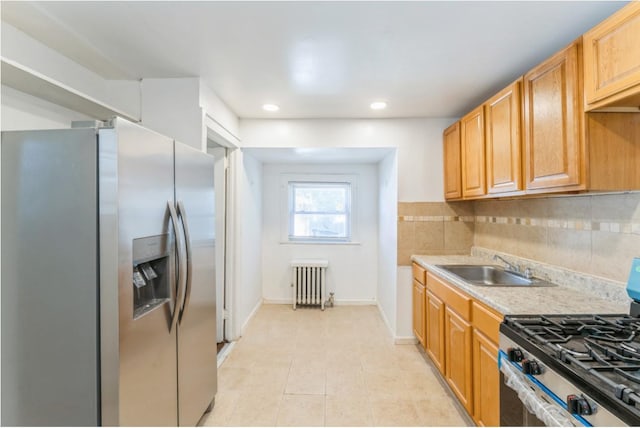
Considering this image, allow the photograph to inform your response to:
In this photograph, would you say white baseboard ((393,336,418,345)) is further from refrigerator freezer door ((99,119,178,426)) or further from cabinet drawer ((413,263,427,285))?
refrigerator freezer door ((99,119,178,426))

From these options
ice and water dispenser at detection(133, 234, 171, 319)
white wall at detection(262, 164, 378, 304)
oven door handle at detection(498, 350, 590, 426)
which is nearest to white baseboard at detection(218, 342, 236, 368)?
white wall at detection(262, 164, 378, 304)

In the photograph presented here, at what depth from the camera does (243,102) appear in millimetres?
2732

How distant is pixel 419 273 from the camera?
2.86 metres

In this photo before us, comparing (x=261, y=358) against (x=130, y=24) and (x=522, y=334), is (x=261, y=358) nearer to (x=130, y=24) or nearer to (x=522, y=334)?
(x=522, y=334)

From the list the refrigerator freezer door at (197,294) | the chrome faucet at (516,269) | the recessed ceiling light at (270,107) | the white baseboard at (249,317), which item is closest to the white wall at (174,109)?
the refrigerator freezer door at (197,294)

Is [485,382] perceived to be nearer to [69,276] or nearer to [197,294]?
[197,294]

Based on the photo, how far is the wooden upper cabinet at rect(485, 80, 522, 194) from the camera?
186cm

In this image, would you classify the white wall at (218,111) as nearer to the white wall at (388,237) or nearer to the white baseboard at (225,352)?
the white wall at (388,237)

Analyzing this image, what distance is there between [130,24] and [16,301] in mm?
1451

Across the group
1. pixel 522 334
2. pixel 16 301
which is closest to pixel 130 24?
pixel 16 301

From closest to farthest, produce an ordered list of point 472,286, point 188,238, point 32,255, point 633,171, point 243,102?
1. point 32,255
2. point 633,171
3. point 188,238
4. point 472,286
5. point 243,102

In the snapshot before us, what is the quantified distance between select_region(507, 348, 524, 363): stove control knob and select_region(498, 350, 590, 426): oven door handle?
0.03 m

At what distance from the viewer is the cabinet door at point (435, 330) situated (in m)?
2.28

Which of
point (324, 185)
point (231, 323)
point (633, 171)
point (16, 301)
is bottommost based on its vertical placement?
point (231, 323)
